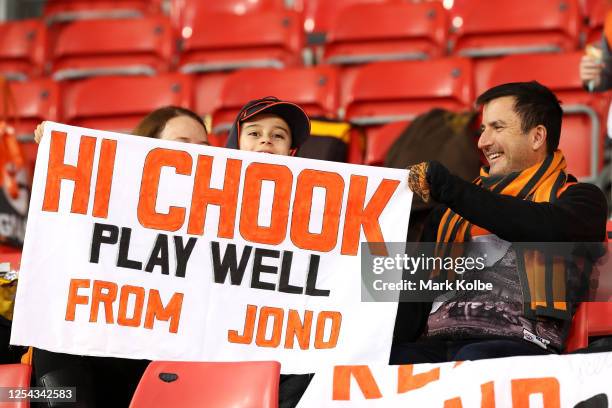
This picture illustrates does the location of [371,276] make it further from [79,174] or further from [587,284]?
[79,174]

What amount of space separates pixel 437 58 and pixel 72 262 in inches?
108

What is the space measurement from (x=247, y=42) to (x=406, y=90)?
99 cm

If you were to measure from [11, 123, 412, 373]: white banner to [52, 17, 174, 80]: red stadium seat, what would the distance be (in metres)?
2.86

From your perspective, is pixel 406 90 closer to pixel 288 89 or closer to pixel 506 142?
pixel 288 89

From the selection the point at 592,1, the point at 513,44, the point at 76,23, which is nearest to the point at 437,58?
the point at 513,44

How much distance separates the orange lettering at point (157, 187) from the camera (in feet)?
9.53

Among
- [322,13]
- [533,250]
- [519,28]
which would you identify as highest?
[322,13]

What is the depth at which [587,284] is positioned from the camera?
2.90 metres

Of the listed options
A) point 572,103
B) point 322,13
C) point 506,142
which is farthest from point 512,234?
point 322,13

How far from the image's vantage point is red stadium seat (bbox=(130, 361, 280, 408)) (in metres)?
2.58

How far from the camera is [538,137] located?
10.1 ft

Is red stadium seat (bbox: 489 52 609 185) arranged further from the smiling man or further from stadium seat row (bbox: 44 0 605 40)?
the smiling man

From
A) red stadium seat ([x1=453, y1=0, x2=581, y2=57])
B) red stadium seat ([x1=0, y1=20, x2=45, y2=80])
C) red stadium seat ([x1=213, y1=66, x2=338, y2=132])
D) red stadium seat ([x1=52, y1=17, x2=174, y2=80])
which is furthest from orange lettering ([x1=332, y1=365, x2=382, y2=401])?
red stadium seat ([x1=0, y1=20, x2=45, y2=80])

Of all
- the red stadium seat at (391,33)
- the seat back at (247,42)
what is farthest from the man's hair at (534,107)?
the seat back at (247,42)
